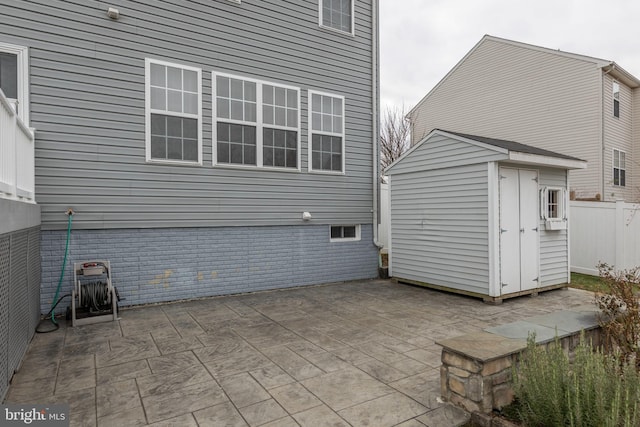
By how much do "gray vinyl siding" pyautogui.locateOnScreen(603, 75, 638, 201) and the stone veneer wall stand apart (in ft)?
39.4

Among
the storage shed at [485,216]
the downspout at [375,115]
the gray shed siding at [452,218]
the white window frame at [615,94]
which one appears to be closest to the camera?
the storage shed at [485,216]

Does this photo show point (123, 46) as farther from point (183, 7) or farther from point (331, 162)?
point (331, 162)

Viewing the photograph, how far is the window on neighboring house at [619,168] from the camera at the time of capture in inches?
482

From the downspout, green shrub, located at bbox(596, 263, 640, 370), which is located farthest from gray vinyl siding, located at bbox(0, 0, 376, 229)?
green shrub, located at bbox(596, 263, 640, 370)

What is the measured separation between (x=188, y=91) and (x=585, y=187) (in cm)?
1247

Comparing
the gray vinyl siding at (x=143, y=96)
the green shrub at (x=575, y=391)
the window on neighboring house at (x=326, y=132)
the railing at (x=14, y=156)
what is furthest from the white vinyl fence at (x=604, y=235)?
the railing at (x=14, y=156)

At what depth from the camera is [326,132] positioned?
7.45 m

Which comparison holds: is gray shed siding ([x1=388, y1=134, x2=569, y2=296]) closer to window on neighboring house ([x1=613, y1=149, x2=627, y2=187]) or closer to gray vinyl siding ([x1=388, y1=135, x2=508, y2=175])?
gray vinyl siding ([x1=388, y1=135, x2=508, y2=175])

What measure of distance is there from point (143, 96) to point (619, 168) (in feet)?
48.5

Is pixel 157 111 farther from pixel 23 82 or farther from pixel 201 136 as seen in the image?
pixel 23 82

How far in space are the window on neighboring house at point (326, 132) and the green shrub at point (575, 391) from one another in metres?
5.49

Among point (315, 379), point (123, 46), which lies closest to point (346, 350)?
point (315, 379)

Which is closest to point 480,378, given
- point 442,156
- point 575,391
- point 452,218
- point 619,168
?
point 575,391

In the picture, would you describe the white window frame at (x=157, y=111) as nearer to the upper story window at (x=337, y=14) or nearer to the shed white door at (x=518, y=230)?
the upper story window at (x=337, y=14)
